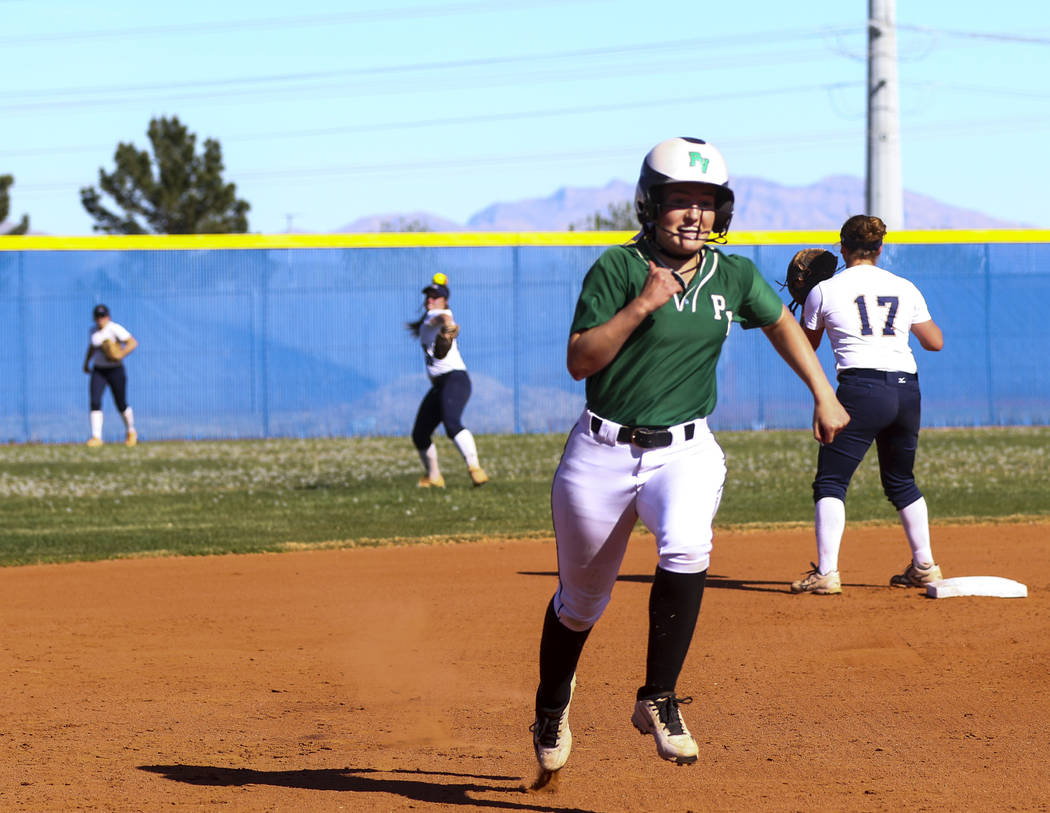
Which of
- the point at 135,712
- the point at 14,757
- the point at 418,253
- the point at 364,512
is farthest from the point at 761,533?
the point at 418,253

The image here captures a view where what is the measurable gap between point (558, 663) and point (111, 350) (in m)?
17.2

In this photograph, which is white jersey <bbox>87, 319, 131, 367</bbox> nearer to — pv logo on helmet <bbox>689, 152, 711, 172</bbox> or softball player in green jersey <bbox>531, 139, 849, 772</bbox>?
softball player in green jersey <bbox>531, 139, 849, 772</bbox>

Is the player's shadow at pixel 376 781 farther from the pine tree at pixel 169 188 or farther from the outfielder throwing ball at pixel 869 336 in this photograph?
the pine tree at pixel 169 188

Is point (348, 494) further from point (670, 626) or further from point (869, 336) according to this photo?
point (670, 626)

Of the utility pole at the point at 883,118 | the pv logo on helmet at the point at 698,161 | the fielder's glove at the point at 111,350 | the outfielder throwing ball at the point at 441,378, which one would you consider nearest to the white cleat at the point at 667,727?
the pv logo on helmet at the point at 698,161

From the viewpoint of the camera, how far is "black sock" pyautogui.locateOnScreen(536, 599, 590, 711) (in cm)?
459

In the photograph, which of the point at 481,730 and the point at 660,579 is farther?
the point at 481,730

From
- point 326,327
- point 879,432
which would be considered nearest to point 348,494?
point 879,432

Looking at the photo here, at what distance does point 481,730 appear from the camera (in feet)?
18.2

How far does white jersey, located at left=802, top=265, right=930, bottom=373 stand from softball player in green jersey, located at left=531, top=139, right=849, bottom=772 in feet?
10.4

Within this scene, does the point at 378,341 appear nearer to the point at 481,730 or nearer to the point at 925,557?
the point at 925,557

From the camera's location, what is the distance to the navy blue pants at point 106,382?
2094 centimetres

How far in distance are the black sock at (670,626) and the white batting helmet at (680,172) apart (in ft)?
3.66

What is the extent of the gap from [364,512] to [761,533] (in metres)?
3.69
